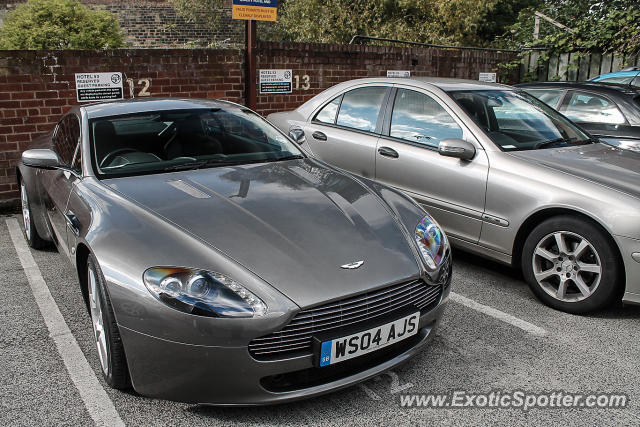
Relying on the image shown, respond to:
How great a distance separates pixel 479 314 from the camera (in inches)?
143

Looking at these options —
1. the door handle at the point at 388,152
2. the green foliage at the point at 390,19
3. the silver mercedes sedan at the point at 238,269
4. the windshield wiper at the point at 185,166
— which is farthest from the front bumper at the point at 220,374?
the green foliage at the point at 390,19

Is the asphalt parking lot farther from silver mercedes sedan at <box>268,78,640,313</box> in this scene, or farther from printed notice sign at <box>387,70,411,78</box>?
printed notice sign at <box>387,70,411,78</box>

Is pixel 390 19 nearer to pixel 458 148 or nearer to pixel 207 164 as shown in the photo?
pixel 458 148

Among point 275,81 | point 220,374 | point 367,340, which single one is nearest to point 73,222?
point 220,374

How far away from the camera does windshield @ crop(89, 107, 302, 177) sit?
342cm

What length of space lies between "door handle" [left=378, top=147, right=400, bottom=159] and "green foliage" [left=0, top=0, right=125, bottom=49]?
1065 cm

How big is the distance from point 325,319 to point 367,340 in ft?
0.73

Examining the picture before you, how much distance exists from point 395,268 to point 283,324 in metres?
0.62

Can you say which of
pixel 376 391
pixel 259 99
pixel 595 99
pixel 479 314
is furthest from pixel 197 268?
pixel 259 99

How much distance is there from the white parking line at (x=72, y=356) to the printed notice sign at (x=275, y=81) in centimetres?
430

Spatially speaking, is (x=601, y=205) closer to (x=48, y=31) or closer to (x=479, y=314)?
(x=479, y=314)

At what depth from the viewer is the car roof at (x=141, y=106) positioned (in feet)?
12.3

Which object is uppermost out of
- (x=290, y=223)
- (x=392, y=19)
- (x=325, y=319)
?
(x=392, y=19)

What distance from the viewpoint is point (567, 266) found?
359 cm
